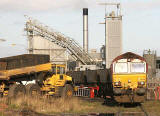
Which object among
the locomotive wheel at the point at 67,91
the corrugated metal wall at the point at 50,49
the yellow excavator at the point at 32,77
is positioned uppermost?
the corrugated metal wall at the point at 50,49

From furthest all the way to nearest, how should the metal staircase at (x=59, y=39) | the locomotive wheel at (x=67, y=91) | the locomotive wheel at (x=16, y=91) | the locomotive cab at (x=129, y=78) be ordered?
the metal staircase at (x=59, y=39)
the locomotive wheel at (x=67, y=91)
the locomotive wheel at (x=16, y=91)
the locomotive cab at (x=129, y=78)

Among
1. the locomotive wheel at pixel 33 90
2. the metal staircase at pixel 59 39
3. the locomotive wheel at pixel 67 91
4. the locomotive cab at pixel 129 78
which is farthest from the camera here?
the metal staircase at pixel 59 39

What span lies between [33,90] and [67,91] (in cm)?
275

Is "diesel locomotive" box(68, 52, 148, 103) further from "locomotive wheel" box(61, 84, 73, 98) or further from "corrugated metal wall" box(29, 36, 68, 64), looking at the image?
"corrugated metal wall" box(29, 36, 68, 64)

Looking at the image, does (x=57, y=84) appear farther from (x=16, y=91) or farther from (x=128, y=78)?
(x=128, y=78)

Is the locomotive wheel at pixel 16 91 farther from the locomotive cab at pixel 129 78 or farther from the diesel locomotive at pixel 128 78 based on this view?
the locomotive cab at pixel 129 78

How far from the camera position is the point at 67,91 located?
2244 cm

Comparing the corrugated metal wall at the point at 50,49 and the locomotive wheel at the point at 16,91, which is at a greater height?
the corrugated metal wall at the point at 50,49

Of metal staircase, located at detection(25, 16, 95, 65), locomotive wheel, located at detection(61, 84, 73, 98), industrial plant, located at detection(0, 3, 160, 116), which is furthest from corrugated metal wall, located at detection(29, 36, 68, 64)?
locomotive wheel, located at detection(61, 84, 73, 98)

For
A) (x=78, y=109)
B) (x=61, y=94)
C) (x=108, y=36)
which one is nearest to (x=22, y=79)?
(x=61, y=94)

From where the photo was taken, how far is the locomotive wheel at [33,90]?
68.1 feet

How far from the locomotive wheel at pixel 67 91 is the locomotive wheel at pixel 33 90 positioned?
189cm

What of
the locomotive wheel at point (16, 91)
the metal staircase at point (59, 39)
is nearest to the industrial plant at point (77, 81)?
the locomotive wheel at point (16, 91)

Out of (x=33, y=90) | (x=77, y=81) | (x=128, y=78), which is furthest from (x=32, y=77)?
(x=77, y=81)
